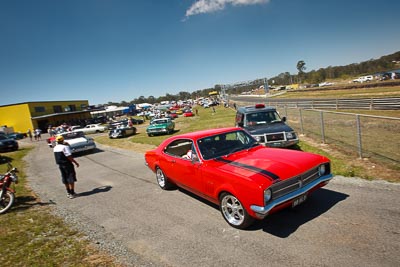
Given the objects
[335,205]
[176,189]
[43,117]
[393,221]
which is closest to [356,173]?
[335,205]

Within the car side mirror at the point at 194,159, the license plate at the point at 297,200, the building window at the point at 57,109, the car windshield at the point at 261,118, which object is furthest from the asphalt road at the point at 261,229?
the building window at the point at 57,109

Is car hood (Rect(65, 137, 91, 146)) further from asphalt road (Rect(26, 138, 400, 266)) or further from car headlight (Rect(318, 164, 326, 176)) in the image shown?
car headlight (Rect(318, 164, 326, 176))

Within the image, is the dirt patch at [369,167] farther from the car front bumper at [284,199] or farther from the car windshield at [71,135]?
the car windshield at [71,135]

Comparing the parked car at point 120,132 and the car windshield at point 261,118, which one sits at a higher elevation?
the car windshield at point 261,118

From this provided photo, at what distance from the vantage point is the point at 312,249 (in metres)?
3.35

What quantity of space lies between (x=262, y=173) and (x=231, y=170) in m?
0.54

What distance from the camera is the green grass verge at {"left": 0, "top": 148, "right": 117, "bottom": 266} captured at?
3807 millimetres

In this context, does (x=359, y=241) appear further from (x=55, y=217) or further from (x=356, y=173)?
(x=55, y=217)

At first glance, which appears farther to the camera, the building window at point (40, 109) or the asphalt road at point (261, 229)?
the building window at point (40, 109)

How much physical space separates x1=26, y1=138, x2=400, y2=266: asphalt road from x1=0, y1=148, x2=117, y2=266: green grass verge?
44 cm

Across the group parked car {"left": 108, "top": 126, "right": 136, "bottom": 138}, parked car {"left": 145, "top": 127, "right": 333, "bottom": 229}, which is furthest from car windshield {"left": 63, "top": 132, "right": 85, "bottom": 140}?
parked car {"left": 145, "top": 127, "right": 333, "bottom": 229}

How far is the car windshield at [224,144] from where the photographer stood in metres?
4.94

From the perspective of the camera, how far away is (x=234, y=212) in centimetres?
419

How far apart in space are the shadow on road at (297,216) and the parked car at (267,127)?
3568mm
